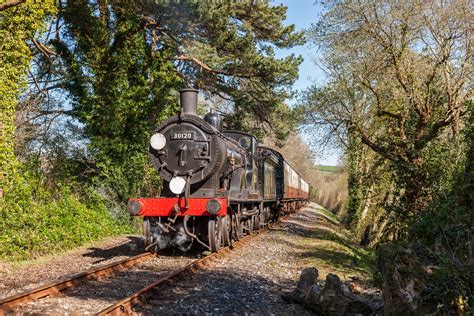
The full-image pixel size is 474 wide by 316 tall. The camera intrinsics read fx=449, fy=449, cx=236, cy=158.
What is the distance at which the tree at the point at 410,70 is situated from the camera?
12.0 meters

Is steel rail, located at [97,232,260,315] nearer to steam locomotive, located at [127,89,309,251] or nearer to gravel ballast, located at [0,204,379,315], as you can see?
gravel ballast, located at [0,204,379,315]

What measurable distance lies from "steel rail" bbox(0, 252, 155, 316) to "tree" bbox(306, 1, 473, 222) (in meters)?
7.11

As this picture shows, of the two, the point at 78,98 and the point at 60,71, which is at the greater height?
the point at 60,71

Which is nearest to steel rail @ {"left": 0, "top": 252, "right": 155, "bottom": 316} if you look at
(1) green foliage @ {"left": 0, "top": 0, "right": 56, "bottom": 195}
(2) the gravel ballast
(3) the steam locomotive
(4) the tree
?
(2) the gravel ballast

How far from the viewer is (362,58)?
48.1 ft

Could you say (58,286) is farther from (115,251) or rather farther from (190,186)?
(115,251)

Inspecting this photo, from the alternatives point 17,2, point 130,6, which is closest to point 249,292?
point 17,2

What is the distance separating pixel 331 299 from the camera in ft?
18.7

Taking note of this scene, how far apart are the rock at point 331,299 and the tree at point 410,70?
5917mm

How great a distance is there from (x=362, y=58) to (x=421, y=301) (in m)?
11.3

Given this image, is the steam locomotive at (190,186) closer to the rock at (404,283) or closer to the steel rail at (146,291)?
the steel rail at (146,291)

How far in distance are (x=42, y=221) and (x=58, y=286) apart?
518 centimetres

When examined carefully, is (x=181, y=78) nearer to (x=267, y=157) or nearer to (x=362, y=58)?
(x=267, y=157)

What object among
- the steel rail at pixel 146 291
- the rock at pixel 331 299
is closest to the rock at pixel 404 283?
the rock at pixel 331 299
